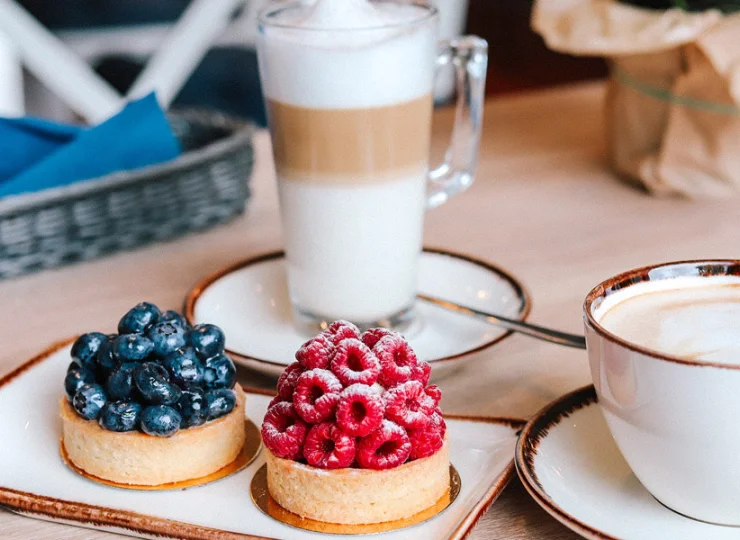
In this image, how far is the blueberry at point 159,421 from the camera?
637 millimetres

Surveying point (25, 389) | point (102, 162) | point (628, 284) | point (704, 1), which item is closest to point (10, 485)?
point (25, 389)

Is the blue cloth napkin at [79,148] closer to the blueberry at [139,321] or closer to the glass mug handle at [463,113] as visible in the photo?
the glass mug handle at [463,113]

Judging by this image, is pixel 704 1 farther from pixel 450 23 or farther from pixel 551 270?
pixel 450 23

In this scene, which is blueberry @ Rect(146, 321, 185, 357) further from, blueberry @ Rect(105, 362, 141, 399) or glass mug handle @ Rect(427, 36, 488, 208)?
glass mug handle @ Rect(427, 36, 488, 208)

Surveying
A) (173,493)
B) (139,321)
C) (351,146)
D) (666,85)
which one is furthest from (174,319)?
(666,85)

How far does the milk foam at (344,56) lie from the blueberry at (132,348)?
275 millimetres

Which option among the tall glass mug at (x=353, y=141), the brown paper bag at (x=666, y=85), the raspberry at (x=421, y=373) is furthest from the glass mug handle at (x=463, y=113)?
the raspberry at (x=421, y=373)

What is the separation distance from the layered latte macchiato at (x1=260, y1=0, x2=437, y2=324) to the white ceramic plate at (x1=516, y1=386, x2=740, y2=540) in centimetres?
27

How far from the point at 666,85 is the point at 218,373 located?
83 centimetres

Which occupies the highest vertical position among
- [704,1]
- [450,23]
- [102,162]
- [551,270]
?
[704,1]

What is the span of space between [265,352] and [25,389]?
0.71 ft

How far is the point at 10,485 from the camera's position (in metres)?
0.64

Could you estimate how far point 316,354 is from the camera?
62 centimetres

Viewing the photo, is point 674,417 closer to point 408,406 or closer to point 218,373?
point 408,406
